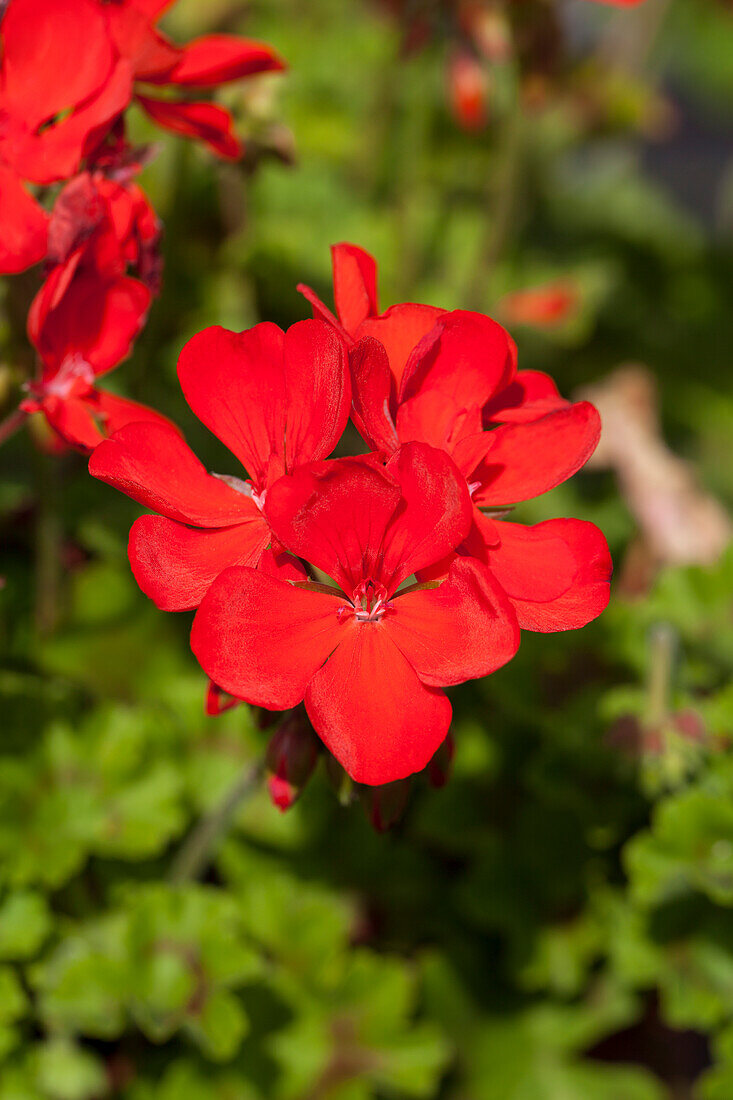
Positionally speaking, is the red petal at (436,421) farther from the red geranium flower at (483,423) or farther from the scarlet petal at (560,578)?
the scarlet petal at (560,578)

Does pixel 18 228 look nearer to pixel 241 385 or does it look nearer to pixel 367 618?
pixel 241 385

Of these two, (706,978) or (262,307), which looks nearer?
(706,978)

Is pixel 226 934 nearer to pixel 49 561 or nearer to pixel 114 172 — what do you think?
pixel 49 561

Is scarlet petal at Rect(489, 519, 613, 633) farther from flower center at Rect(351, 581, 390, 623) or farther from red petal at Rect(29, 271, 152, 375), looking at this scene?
red petal at Rect(29, 271, 152, 375)

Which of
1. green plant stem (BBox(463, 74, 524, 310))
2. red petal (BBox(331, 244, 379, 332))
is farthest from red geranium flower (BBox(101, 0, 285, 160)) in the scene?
green plant stem (BBox(463, 74, 524, 310))

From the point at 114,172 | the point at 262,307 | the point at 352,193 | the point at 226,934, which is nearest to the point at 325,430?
the point at 114,172

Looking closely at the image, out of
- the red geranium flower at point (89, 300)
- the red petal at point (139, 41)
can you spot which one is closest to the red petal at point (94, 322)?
the red geranium flower at point (89, 300)
